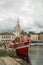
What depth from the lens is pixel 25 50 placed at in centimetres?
4931

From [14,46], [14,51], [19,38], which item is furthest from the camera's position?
[19,38]

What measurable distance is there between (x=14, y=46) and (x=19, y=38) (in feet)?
50.2

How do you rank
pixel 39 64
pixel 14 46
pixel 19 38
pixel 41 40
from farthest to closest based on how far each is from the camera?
pixel 41 40
pixel 19 38
pixel 14 46
pixel 39 64

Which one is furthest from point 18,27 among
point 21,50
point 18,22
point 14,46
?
point 21,50

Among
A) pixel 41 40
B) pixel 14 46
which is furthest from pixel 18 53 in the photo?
pixel 41 40

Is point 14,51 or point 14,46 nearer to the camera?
point 14,51

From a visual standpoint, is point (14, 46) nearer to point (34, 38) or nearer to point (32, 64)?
point (32, 64)

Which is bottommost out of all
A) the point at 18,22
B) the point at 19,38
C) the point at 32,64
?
the point at 32,64

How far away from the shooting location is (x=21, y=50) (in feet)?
161

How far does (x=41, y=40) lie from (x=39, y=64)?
159 m

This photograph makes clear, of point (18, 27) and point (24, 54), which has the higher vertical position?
point (18, 27)

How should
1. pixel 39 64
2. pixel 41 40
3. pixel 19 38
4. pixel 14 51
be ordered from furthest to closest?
pixel 41 40
pixel 19 38
pixel 14 51
pixel 39 64

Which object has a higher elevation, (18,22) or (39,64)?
(18,22)

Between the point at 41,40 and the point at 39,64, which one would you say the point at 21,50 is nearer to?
the point at 39,64
